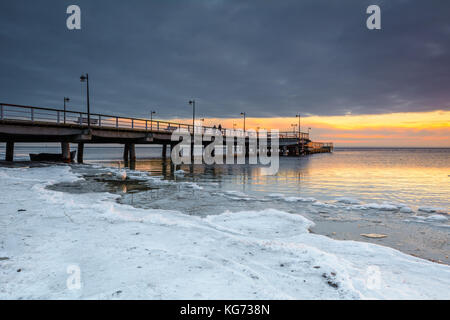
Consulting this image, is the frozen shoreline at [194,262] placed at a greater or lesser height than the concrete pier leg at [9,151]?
lesser

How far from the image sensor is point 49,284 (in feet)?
10.9

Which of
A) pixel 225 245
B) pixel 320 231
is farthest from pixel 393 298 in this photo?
pixel 320 231

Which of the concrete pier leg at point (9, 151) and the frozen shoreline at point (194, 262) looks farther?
the concrete pier leg at point (9, 151)

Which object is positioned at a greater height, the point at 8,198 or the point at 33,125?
the point at 33,125

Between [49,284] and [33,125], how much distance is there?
26.7 meters

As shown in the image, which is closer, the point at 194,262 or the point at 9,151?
the point at 194,262

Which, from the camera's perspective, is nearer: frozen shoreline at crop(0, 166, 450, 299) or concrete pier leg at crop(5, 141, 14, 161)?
frozen shoreline at crop(0, 166, 450, 299)

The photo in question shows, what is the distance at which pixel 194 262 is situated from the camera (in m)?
4.20

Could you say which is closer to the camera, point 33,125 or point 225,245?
point 225,245

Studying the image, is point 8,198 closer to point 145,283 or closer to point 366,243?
point 145,283

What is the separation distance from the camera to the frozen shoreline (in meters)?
3.27

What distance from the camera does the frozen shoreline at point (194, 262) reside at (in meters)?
3.27

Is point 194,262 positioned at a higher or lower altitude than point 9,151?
lower
